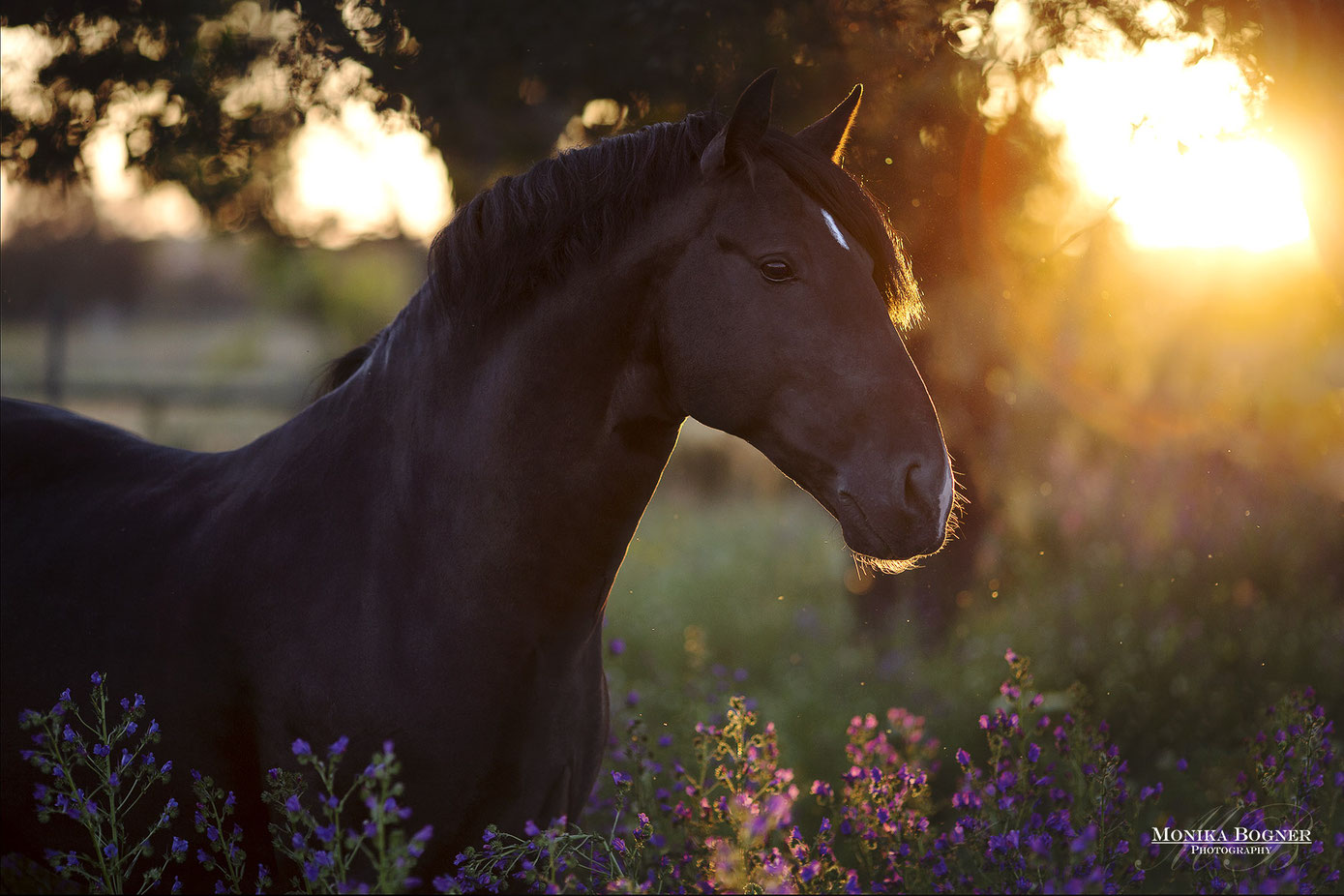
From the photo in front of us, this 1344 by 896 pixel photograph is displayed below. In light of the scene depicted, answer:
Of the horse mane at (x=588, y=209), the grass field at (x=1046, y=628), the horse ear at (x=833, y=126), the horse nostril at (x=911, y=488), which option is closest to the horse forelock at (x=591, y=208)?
the horse mane at (x=588, y=209)

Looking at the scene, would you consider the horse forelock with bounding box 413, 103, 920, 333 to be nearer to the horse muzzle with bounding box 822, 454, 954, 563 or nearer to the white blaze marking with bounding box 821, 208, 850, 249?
the white blaze marking with bounding box 821, 208, 850, 249

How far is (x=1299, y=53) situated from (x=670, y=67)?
1929 millimetres

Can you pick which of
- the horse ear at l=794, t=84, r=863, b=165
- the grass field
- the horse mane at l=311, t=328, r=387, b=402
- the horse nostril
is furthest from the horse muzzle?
the horse mane at l=311, t=328, r=387, b=402

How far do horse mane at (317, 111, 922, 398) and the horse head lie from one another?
1 centimetres

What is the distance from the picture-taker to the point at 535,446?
7.57ft

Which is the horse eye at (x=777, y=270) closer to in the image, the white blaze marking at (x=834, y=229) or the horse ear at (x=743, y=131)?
the white blaze marking at (x=834, y=229)

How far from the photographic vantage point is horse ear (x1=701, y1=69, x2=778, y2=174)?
2125 mm

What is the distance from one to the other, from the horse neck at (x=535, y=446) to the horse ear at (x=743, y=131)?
12.4 inches

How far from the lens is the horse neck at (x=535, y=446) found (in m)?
2.28

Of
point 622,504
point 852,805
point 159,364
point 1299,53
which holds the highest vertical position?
point 159,364

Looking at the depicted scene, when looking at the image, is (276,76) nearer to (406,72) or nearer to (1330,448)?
(406,72)

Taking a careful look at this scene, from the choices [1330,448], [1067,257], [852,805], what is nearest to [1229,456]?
[1330,448]

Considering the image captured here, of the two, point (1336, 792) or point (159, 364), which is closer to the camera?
point (1336, 792)

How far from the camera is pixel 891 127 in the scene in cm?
340
